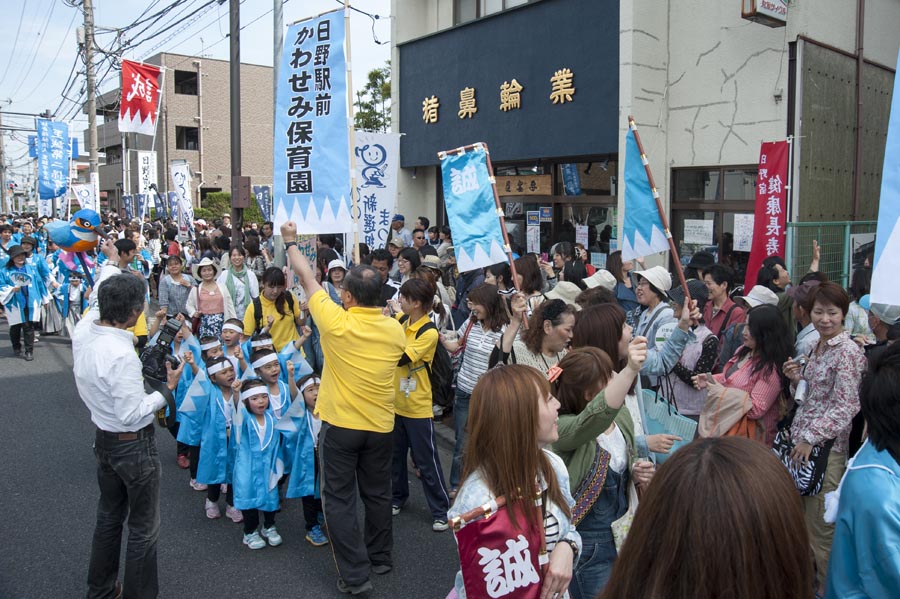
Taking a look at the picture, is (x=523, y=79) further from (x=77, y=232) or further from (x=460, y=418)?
(x=460, y=418)

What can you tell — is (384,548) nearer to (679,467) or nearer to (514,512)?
(514,512)

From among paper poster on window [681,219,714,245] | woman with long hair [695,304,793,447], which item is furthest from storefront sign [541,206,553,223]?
woman with long hair [695,304,793,447]

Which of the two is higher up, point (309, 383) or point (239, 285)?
point (239, 285)

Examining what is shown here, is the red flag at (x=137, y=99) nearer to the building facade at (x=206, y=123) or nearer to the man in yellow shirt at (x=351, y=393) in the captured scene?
the man in yellow shirt at (x=351, y=393)

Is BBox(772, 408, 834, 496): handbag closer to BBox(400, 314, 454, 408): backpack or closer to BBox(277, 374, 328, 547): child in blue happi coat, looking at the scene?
BBox(400, 314, 454, 408): backpack

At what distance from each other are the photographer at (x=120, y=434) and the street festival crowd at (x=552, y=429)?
0.04 ft

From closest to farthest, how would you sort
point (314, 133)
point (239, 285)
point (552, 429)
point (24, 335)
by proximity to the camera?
point (552, 429) → point (314, 133) → point (239, 285) → point (24, 335)

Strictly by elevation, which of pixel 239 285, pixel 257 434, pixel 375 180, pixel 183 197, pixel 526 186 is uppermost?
pixel 183 197

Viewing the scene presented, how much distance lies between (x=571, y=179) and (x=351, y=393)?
28.1ft

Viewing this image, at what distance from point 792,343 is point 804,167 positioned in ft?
16.9

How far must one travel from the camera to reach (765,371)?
427 centimetres

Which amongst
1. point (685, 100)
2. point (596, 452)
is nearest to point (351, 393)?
point (596, 452)

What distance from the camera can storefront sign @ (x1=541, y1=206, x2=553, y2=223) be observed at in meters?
12.3

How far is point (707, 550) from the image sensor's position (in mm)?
1284
